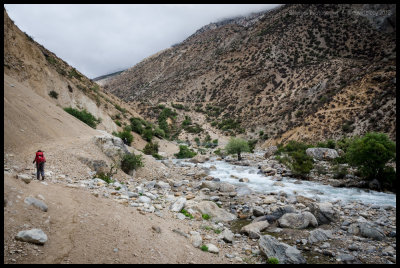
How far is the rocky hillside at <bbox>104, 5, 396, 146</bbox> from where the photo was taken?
118ft

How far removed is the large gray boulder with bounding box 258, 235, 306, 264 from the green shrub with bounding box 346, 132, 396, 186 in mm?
12810

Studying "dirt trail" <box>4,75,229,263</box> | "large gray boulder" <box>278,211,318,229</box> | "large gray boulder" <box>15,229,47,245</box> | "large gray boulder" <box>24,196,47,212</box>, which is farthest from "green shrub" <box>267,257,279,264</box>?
"large gray boulder" <box>24,196,47,212</box>

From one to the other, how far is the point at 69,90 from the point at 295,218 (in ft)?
107

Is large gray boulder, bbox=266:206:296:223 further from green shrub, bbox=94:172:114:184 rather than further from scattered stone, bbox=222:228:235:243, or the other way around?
green shrub, bbox=94:172:114:184

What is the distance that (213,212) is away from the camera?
32.4 ft

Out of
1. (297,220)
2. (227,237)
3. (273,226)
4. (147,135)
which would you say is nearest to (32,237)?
(227,237)

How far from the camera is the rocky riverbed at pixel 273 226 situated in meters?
6.85

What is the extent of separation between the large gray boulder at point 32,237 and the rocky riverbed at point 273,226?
288 cm

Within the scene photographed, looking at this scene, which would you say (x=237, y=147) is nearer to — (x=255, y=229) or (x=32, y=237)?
(x=255, y=229)

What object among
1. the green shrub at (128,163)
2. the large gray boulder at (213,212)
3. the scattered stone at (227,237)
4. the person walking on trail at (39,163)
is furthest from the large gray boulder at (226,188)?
the person walking on trail at (39,163)

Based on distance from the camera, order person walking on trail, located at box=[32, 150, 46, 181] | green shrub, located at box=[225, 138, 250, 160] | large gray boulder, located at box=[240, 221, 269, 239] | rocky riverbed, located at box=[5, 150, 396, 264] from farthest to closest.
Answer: green shrub, located at box=[225, 138, 250, 160]
large gray boulder, located at box=[240, 221, 269, 239]
person walking on trail, located at box=[32, 150, 46, 181]
rocky riverbed, located at box=[5, 150, 396, 264]

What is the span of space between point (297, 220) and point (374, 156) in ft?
34.5

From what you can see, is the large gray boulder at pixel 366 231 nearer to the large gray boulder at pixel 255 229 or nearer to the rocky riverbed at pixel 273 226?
the rocky riverbed at pixel 273 226

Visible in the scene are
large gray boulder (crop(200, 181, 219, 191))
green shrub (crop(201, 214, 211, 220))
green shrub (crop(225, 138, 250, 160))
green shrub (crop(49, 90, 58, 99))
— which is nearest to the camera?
green shrub (crop(201, 214, 211, 220))
